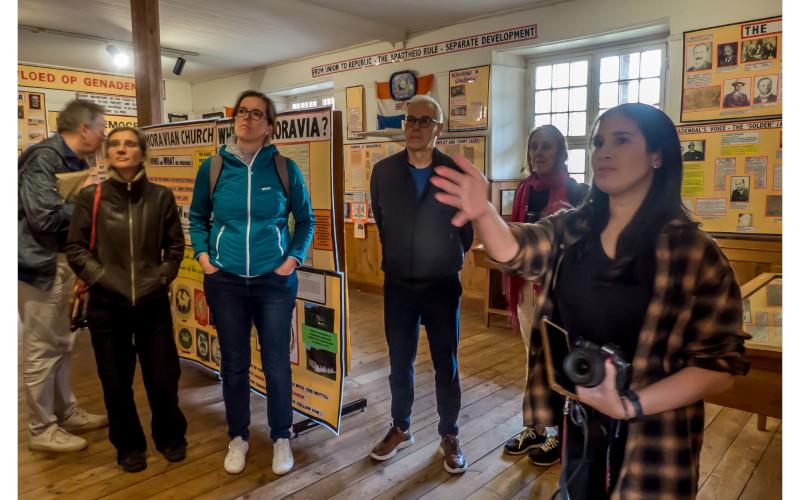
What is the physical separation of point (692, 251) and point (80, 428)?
2.90 metres

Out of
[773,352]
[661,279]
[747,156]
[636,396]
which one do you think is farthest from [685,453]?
[747,156]

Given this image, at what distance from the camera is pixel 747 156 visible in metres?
3.67

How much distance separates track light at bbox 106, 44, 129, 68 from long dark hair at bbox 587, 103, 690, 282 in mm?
6559

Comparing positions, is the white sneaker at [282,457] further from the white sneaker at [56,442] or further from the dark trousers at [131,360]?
the white sneaker at [56,442]

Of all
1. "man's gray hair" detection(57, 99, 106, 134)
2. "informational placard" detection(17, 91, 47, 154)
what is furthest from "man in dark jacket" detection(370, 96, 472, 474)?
"informational placard" detection(17, 91, 47, 154)

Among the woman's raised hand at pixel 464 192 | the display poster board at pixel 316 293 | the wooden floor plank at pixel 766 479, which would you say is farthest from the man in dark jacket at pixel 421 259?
the wooden floor plank at pixel 766 479

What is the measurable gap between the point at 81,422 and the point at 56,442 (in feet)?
0.75

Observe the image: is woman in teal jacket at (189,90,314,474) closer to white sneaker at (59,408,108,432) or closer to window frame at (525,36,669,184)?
white sneaker at (59,408,108,432)

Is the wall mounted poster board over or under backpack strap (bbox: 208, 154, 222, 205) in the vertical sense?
over

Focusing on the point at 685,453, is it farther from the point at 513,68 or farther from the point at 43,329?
the point at 513,68

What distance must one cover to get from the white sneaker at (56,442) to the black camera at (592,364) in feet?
8.01

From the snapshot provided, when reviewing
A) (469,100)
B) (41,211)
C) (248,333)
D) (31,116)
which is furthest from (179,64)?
(248,333)

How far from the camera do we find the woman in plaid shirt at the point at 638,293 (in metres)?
1.04

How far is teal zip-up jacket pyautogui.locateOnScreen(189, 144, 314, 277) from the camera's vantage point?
2.18 metres
